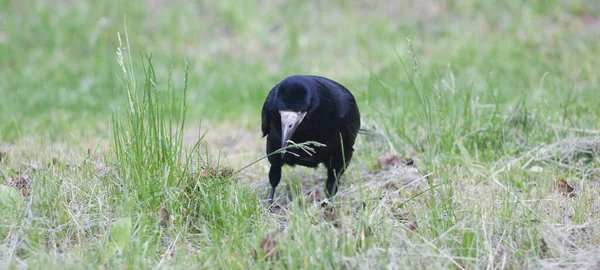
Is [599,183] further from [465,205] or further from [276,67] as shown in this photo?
[276,67]

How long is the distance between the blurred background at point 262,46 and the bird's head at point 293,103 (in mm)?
3127

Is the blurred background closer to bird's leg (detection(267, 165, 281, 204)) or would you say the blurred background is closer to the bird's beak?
bird's leg (detection(267, 165, 281, 204))

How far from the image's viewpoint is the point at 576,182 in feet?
13.4

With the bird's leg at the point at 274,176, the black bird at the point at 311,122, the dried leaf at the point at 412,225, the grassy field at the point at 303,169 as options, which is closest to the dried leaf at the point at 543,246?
the grassy field at the point at 303,169

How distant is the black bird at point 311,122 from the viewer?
3.74 metres

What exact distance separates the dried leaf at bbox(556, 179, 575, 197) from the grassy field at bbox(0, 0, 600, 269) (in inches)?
0.7

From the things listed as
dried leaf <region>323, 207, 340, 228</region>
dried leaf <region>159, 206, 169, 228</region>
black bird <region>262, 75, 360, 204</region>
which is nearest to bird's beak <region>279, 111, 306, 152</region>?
black bird <region>262, 75, 360, 204</region>

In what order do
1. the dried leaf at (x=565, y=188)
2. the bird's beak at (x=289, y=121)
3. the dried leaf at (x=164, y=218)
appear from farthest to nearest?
the dried leaf at (x=565, y=188) → the bird's beak at (x=289, y=121) → the dried leaf at (x=164, y=218)

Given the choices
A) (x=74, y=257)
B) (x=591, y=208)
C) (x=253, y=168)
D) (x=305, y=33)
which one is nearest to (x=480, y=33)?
(x=305, y=33)

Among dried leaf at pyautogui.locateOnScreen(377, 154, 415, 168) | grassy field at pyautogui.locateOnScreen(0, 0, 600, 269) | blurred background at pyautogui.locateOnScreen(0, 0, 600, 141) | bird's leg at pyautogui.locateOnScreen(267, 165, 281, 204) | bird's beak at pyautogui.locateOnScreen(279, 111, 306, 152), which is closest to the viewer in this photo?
grassy field at pyautogui.locateOnScreen(0, 0, 600, 269)

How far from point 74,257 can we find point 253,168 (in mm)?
2161

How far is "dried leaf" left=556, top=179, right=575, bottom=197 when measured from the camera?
3.85m

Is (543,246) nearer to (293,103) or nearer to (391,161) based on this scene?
(293,103)

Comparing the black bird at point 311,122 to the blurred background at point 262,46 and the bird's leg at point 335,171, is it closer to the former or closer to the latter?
the bird's leg at point 335,171
